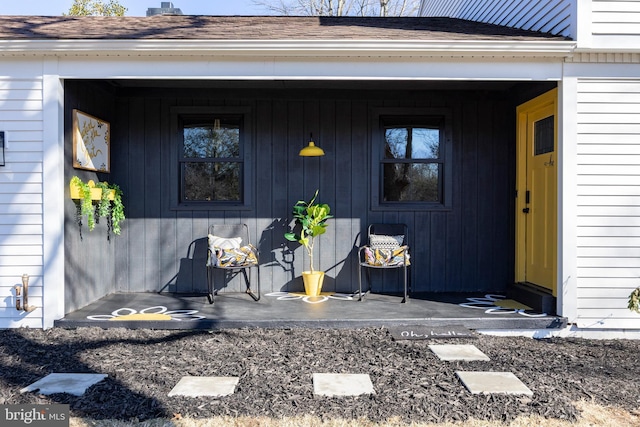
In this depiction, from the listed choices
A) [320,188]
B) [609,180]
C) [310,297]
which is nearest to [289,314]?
[310,297]

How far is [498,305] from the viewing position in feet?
15.5

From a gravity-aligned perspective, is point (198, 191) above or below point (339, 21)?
below

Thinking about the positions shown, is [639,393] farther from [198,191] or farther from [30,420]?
[198,191]

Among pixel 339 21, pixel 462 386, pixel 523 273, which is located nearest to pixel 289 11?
pixel 339 21

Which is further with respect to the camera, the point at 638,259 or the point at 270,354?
the point at 638,259

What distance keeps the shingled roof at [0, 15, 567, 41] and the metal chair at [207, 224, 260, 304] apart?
6.47 ft

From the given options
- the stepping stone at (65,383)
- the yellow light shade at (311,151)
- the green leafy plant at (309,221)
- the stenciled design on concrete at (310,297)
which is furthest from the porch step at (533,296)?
the stepping stone at (65,383)

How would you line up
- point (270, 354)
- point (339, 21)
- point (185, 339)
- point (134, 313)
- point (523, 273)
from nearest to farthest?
point (270, 354) → point (185, 339) → point (134, 313) → point (523, 273) → point (339, 21)

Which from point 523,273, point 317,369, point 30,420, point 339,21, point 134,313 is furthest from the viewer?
point 339,21

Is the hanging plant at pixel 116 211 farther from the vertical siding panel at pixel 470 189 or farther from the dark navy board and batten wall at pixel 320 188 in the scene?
the vertical siding panel at pixel 470 189

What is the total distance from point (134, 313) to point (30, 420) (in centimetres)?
192

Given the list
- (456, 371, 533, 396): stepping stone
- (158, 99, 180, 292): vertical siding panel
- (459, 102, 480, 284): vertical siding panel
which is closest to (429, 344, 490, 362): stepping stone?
(456, 371, 533, 396): stepping stone

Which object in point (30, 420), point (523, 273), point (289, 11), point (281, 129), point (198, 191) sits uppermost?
point (289, 11)

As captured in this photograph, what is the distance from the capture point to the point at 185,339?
3.84 meters
